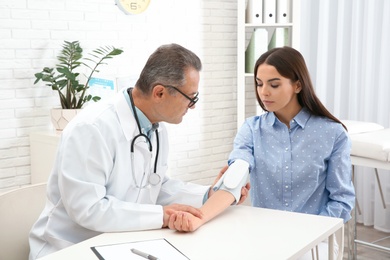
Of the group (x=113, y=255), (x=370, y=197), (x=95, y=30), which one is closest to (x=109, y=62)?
(x=95, y=30)

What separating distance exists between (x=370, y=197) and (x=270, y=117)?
7.53 ft

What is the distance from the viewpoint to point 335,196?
89.4 inches

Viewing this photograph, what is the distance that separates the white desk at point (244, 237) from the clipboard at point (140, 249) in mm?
22

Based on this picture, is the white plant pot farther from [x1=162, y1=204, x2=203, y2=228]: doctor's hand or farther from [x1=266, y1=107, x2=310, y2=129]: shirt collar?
[x1=162, y1=204, x2=203, y2=228]: doctor's hand

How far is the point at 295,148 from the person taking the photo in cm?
235

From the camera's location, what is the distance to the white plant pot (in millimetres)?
3348

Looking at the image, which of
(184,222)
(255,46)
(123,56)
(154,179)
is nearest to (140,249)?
(184,222)

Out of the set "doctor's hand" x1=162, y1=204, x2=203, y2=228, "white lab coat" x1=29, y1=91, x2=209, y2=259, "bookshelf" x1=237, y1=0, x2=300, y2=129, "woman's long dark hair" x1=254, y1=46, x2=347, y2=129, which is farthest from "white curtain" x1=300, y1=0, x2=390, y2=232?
"doctor's hand" x1=162, y1=204, x2=203, y2=228

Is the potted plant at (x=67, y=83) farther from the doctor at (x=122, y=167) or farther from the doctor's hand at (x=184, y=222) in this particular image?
the doctor's hand at (x=184, y=222)

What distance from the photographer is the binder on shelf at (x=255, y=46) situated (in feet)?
14.7

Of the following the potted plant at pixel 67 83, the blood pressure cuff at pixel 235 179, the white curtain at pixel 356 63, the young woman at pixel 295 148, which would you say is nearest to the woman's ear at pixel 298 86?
the young woman at pixel 295 148

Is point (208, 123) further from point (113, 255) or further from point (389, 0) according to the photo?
point (113, 255)

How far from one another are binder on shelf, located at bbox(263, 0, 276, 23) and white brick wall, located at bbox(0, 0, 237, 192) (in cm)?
46

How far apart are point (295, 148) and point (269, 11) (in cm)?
232
